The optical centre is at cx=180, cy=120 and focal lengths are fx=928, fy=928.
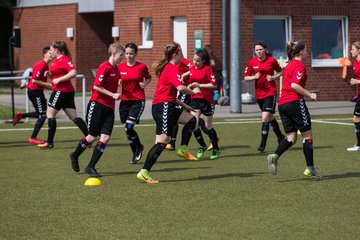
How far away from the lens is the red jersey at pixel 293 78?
39.4ft

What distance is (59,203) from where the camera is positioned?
1054 cm

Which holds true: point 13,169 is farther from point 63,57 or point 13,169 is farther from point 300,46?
point 300,46

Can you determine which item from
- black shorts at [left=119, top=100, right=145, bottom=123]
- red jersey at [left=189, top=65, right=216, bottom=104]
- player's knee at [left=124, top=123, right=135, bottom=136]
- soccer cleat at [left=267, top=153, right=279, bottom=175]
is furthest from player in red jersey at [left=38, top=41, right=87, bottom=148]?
soccer cleat at [left=267, top=153, right=279, bottom=175]

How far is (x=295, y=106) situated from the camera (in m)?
12.3

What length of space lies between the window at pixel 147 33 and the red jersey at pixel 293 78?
2004 centimetres

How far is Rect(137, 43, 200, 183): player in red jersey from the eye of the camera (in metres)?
12.1

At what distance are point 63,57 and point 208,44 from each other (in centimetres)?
1310

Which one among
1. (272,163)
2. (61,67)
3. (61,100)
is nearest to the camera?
(272,163)

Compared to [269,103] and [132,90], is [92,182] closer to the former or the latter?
[132,90]

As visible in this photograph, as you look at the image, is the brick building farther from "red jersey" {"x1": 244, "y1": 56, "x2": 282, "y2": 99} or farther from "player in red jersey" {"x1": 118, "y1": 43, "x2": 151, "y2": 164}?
"player in red jersey" {"x1": 118, "y1": 43, "x2": 151, "y2": 164}

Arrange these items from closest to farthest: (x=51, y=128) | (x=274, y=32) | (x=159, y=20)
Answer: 1. (x=51, y=128)
2. (x=274, y=32)
3. (x=159, y=20)

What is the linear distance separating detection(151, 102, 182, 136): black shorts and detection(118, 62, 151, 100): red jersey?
98.0 inches

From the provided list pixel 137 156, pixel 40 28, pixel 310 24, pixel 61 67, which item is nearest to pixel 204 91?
pixel 137 156

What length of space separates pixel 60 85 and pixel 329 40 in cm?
1592
